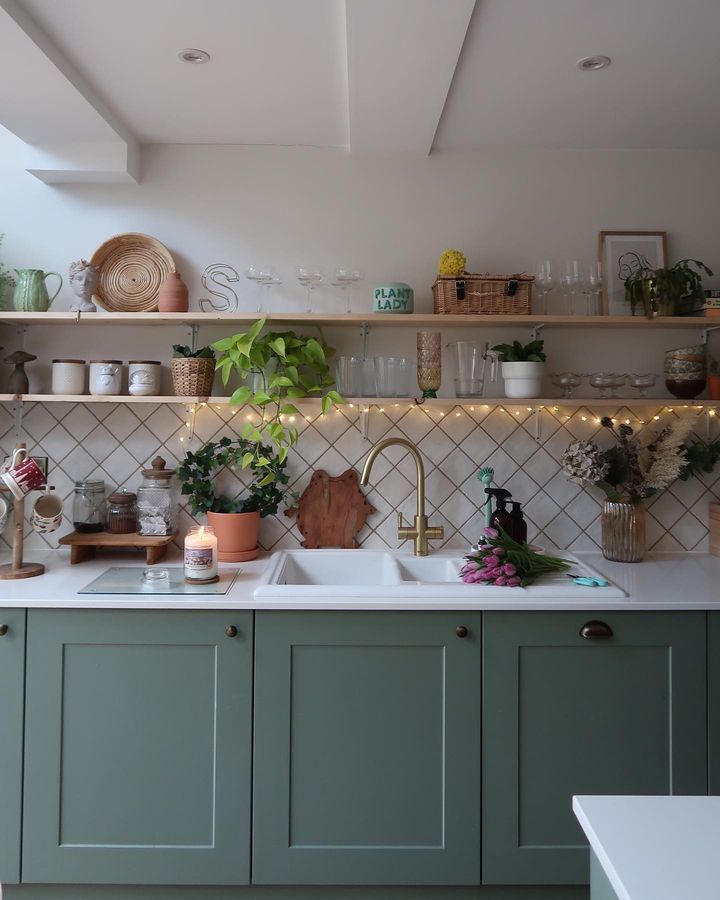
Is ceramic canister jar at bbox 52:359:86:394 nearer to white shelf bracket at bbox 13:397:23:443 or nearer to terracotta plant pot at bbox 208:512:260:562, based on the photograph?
white shelf bracket at bbox 13:397:23:443

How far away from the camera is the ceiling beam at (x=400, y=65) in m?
1.74

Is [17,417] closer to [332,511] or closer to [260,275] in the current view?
[260,275]

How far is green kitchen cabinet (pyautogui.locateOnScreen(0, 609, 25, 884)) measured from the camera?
6.65 feet

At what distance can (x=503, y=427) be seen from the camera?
2695mm

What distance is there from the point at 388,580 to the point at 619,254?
1.48 m

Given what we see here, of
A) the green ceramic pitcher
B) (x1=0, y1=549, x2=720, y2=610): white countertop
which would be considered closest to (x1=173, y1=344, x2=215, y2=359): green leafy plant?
the green ceramic pitcher

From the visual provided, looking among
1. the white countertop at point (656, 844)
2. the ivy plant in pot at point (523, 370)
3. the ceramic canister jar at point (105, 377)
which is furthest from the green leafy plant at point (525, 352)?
the white countertop at point (656, 844)

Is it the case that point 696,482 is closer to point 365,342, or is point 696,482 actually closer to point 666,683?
point 666,683

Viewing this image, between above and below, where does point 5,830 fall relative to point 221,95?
below

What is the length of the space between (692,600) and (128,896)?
183 cm

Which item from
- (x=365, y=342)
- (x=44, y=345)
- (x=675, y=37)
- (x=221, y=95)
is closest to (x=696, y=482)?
(x=365, y=342)

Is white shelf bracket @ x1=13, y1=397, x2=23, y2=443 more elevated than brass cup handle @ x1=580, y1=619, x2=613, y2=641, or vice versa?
white shelf bracket @ x1=13, y1=397, x2=23, y2=443

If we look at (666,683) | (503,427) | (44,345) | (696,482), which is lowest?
(666,683)

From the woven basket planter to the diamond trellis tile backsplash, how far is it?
185 mm
